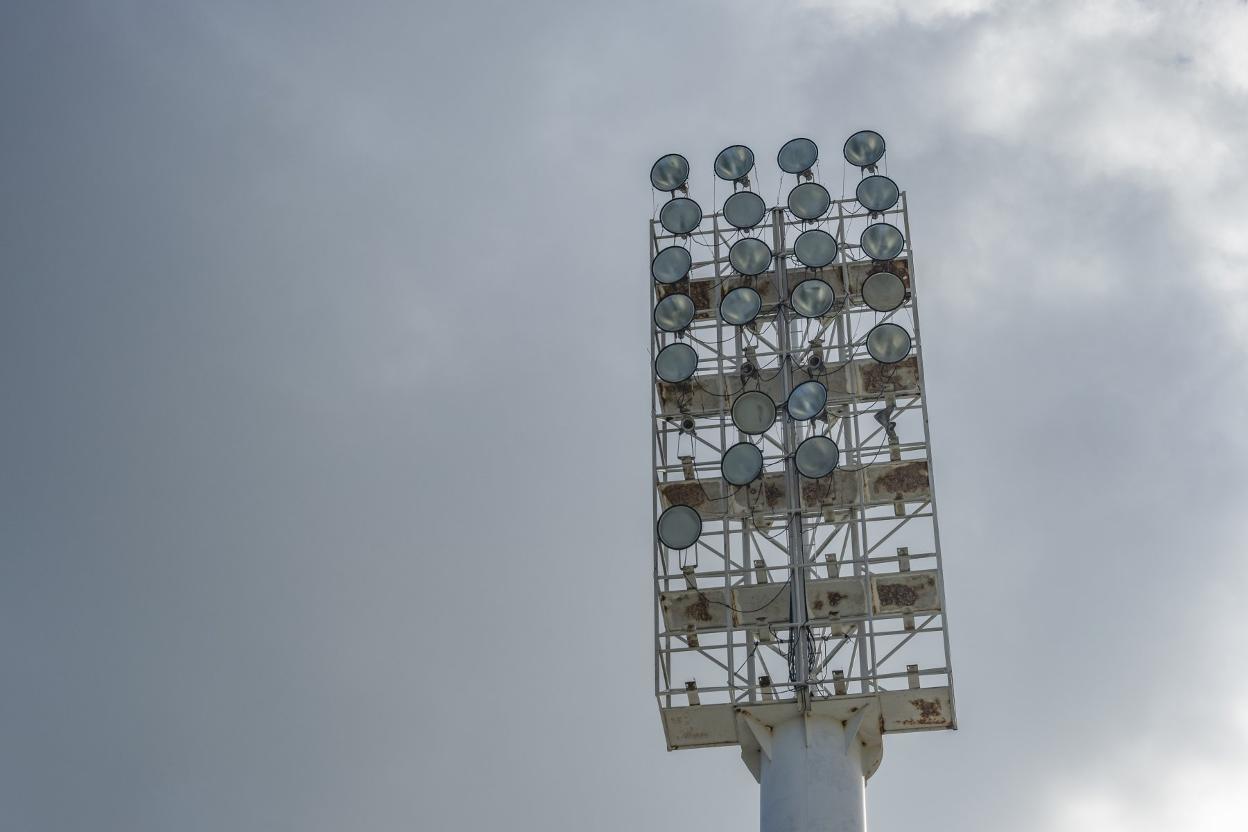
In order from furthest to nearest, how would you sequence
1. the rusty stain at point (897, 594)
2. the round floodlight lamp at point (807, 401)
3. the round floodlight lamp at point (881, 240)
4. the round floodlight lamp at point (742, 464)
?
1. the round floodlight lamp at point (881, 240)
2. the round floodlight lamp at point (807, 401)
3. the round floodlight lamp at point (742, 464)
4. the rusty stain at point (897, 594)

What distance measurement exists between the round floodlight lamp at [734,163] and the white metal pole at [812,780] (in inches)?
552

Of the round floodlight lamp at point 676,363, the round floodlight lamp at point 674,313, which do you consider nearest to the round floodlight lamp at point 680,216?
the round floodlight lamp at point 674,313

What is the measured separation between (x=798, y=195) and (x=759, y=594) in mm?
9568

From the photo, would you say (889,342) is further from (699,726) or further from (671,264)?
(699,726)

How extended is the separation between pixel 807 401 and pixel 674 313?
4.29 metres

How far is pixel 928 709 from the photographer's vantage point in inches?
1296

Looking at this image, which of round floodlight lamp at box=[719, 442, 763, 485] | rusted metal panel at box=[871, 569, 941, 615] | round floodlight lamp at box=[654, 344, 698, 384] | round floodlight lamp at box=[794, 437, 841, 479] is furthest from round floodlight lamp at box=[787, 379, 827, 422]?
rusted metal panel at box=[871, 569, 941, 615]

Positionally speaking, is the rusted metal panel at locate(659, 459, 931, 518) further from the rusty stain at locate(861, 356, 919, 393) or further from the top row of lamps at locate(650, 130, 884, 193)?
the top row of lamps at locate(650, 130, 884, 193)

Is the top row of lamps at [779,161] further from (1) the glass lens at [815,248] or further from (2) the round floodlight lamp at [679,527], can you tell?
(2) the round floodlight lamp at [679,527]

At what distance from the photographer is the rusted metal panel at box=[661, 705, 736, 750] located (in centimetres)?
3359

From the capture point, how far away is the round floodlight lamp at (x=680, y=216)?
40.8m

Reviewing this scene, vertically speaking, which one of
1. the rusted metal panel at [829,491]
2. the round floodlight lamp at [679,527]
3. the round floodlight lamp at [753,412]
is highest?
the round floodlight lamp at [753,412]

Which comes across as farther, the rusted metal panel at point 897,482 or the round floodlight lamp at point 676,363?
the round floodlight lamp at point 676,363

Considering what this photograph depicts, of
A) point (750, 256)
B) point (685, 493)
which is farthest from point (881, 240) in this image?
point (685, 493)
